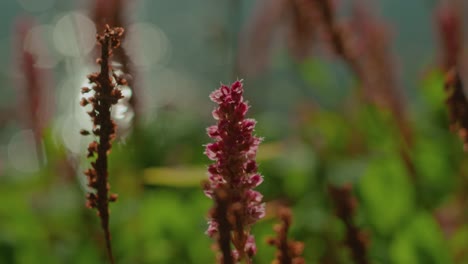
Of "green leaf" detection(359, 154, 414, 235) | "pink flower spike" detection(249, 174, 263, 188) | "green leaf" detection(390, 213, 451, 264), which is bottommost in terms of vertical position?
"green leaf" detection(390, 213, 451, 264)

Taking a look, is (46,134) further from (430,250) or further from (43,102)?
(430,250)

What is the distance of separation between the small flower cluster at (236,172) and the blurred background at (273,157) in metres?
0.19

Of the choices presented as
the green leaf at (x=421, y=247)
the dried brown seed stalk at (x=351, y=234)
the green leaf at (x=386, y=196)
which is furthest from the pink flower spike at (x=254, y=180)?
the green leaf at (x=386, y=196)

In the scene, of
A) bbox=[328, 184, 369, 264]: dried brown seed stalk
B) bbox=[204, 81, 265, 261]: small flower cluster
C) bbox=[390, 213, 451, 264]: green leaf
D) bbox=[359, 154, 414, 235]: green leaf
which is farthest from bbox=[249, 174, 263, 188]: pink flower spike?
bbox=[359, 154, 414, 235]: green leaf

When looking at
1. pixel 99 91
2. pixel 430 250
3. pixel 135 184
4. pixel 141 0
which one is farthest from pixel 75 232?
pixel 99 91

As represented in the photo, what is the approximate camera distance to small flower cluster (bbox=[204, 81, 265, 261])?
36 centimetres

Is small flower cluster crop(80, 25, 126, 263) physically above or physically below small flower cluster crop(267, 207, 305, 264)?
above

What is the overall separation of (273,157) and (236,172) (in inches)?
31.5

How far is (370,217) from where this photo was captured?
82cm

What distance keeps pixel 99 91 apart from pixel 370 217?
0.48m

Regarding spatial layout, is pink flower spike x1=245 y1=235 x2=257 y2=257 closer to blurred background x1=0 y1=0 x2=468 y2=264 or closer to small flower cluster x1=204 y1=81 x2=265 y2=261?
small flower cluster x1=204 y1=81 x2=265 y2=261

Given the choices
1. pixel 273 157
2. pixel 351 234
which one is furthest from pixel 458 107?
pixel 273 157

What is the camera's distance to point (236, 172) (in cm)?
38

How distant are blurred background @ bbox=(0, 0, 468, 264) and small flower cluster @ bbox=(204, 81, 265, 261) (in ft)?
0.64
